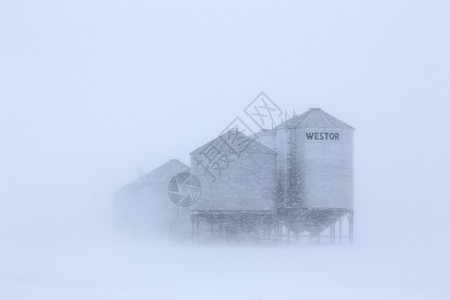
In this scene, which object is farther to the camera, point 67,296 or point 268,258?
point 268,258

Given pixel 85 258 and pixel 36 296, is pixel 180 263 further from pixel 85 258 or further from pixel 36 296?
pixel 36 296

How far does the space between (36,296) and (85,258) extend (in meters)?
9.13

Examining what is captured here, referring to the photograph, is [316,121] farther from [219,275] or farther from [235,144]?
[219,275]

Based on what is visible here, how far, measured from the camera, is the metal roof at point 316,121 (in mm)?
32375

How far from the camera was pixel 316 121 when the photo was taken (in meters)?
32.5

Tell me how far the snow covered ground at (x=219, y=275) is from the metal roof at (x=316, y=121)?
6.48 metres

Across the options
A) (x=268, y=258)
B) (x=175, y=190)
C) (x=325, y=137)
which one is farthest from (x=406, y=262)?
(x=175, y=190)

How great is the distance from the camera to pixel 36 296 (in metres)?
14.9

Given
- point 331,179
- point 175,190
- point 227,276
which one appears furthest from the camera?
point 175,190

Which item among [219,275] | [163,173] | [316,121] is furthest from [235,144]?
[219,275]

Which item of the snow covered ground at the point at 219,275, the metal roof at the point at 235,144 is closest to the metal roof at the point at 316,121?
the metal roof at the point at 235,144

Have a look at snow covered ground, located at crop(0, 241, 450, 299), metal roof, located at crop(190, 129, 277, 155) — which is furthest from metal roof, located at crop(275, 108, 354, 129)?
snow covered ground, located at crop(0, 241, 450, 299)

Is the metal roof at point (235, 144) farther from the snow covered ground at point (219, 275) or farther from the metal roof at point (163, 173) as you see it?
the snow covered ground at point (219, 275)

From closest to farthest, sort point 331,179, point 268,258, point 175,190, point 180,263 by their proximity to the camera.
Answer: point 180,263, point 268,258, point 331,179, point 175,190
